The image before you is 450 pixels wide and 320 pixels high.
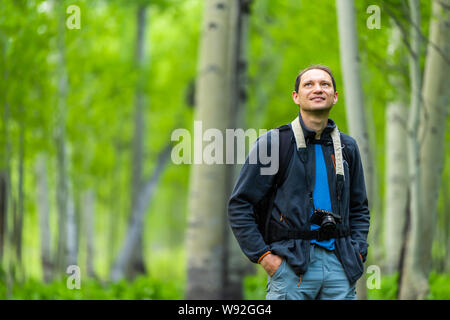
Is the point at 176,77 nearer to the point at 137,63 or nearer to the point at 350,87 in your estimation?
the point at 137,63

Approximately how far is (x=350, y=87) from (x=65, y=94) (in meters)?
6.49

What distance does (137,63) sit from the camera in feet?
48.2

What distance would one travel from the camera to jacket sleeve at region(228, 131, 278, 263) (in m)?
2.59

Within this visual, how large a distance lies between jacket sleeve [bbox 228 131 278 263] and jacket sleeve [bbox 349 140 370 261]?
43cm

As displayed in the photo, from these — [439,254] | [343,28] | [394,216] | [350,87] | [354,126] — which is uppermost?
[343,28]

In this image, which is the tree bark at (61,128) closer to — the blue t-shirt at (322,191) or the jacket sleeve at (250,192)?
the jacket sleeve at (250,192)

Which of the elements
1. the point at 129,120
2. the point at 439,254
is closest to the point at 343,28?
the point at 439,254

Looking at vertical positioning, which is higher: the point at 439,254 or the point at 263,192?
the point at 263,192

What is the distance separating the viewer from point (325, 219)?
8.25 ft

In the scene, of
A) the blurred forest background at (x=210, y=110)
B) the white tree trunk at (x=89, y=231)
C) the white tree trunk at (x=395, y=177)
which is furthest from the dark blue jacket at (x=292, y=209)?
the white tree trunk at (x=89, y=231)

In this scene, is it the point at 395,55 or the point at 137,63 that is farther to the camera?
the point at 137,63

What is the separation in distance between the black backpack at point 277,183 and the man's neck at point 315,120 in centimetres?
10
